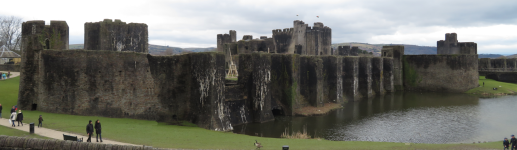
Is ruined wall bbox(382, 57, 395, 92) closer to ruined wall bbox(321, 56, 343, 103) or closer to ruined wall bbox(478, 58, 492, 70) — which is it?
ruined wall bbox(321, 56, 343, 103)

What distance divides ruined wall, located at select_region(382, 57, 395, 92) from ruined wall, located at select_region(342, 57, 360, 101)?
34.9ft

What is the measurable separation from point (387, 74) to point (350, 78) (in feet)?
39.0

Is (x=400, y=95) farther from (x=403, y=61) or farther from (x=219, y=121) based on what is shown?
(x=219, y=121)

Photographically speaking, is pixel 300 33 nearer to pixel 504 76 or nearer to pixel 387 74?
pixel 387 74

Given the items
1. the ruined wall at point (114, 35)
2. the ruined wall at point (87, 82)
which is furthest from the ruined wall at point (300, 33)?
the ruined wall at point (87, 82)

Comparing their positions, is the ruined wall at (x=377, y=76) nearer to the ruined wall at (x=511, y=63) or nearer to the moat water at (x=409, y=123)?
the moat water at (x=409, y=123)

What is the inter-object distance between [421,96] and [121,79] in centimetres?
3801

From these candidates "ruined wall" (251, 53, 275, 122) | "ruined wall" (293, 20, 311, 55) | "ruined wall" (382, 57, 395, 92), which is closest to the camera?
"ruined wall" (251, 53, 275, 122)

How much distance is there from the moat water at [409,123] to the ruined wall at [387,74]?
10474mm

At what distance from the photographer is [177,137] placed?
63.6 ft

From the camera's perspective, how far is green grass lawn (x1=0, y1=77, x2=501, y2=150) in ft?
58.5

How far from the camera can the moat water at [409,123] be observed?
24.0 metres

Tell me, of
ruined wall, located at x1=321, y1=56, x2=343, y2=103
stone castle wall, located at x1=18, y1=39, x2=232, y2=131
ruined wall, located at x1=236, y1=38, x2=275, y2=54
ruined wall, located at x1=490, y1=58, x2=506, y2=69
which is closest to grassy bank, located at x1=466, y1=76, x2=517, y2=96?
ruined wall, located at x1=490, y1=58, x2=506, y2=69

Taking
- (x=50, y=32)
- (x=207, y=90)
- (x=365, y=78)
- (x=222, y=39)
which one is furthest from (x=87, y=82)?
(x=222, y=39)
